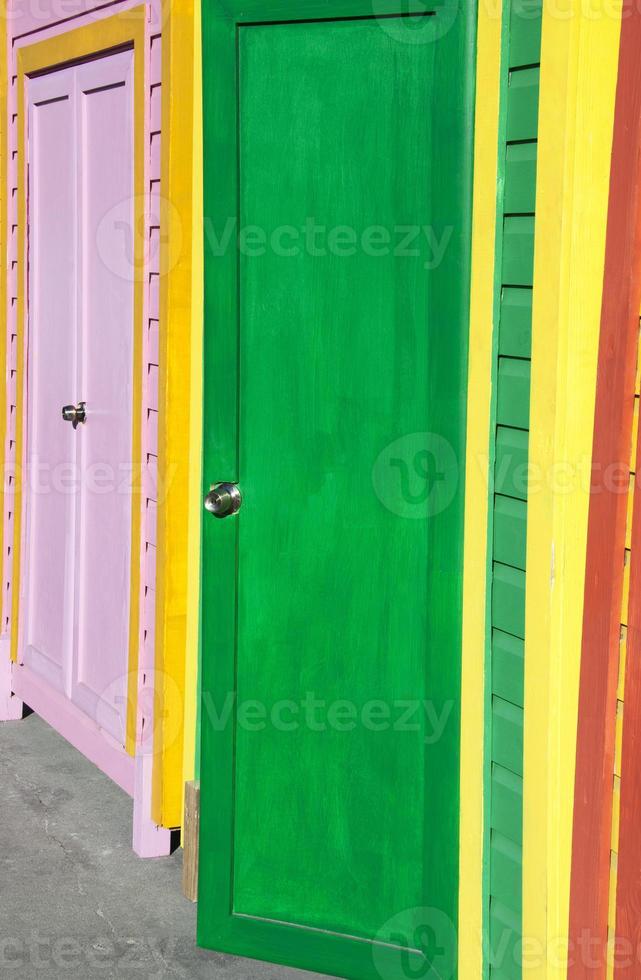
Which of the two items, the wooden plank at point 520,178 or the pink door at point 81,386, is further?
the pink door at point 81,386

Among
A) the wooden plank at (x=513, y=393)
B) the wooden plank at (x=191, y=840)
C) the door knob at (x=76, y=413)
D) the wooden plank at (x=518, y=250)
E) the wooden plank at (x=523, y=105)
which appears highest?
the wooden plank at (x=523, y=105)

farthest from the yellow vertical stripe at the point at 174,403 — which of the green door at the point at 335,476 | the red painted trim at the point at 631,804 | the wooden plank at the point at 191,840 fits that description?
the red painted trim at the point at 631,804

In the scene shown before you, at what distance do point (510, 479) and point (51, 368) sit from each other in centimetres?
273

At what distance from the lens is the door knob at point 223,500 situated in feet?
11.9

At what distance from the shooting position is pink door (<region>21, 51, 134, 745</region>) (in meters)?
4.72

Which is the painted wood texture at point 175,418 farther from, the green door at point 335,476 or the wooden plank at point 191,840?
the green door at point 335,476

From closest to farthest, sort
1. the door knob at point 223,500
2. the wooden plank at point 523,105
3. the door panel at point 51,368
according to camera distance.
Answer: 1. the wooden plank at point 523,105
2. the door knob at point 223,500
3. the door panel at point 51,368

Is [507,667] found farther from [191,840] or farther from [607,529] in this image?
[191,840]

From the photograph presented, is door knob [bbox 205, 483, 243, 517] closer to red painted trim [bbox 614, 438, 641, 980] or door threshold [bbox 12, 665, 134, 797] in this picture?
red painted trim [bbox 614, 438, 641, 980]

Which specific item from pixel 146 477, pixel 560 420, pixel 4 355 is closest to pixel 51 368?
pixel 4 355

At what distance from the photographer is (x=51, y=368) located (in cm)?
538

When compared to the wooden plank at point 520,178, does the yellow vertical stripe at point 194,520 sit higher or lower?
lower

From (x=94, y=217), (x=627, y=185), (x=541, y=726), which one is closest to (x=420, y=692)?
(x=541, y=726)

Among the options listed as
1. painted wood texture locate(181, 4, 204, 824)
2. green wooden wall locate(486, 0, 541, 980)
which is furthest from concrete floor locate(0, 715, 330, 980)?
green wooden wall locate(486, 0, 541, 980)
